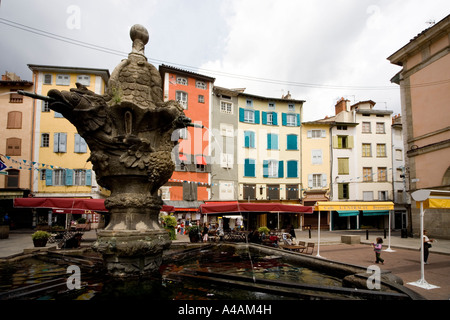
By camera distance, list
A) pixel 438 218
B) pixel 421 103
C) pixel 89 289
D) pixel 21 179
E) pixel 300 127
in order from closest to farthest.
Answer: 1. pixel 89 289
2. pixel 438 218
3. pixel 421 103
4. pixel 21 179
5. pixel 300 127

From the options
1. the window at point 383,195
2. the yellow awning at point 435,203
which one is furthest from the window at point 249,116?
the yellow awning at point 435,203

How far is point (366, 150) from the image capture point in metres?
39.3

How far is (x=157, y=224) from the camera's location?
6.88 meters

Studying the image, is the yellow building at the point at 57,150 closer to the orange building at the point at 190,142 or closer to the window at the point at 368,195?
the orange building at the point at 190,142

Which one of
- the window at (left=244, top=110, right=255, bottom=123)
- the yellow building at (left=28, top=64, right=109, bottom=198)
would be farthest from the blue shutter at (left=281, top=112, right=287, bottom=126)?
the yellow building at (left=28, top=64, right=109, bottom=198)

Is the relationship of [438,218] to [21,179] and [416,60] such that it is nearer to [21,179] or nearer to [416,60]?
[416,60]

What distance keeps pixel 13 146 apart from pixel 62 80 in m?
7.98

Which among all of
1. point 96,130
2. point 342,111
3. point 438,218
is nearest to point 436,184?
point 438,218

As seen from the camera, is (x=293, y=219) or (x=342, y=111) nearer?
(x=293, y=219)

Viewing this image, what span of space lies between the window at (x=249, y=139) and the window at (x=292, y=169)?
16.9 feet

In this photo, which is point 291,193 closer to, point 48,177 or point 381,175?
point 381,175

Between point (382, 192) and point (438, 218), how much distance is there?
19.0 metres

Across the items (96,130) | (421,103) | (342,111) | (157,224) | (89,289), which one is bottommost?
(89,289)

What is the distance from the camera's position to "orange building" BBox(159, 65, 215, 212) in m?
31.7
